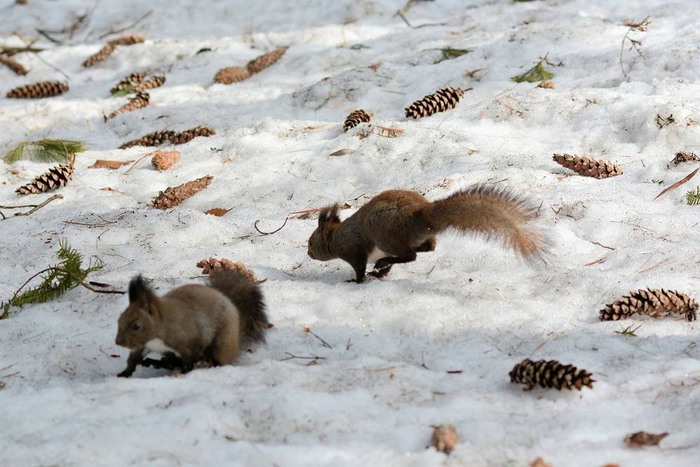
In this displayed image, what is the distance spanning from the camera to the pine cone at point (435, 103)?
5.66 m

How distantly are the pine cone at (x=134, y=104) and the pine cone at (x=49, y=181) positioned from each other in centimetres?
143

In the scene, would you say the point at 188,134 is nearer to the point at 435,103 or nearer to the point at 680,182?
the point at 435,103

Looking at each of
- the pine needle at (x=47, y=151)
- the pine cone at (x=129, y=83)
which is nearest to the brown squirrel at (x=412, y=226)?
the pine needle at (x=47, y=151)

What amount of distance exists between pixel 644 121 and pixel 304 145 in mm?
2528

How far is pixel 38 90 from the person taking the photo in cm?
725

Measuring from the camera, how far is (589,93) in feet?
17.9

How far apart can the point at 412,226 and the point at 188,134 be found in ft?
10.1

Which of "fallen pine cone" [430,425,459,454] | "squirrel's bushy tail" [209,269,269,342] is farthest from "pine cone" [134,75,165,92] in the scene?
"fallen pine cone" [430,425,459,454]

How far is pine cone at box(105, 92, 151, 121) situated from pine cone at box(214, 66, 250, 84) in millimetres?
796

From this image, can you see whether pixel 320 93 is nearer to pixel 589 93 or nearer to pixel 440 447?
pixel 589 93

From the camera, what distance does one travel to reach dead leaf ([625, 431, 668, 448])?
2279 mm

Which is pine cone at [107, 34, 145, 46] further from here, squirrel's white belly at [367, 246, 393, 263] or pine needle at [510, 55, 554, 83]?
squirrel's white belly at [367, 246, 393, 263]

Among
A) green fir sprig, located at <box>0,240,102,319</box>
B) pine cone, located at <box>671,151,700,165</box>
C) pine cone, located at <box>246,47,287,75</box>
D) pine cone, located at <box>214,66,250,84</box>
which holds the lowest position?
pine cone, located at <box>214,66,250,84</box>

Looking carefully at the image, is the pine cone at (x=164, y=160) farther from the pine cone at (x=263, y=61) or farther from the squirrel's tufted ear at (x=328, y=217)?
the pine cone at (x=263, y=61)
